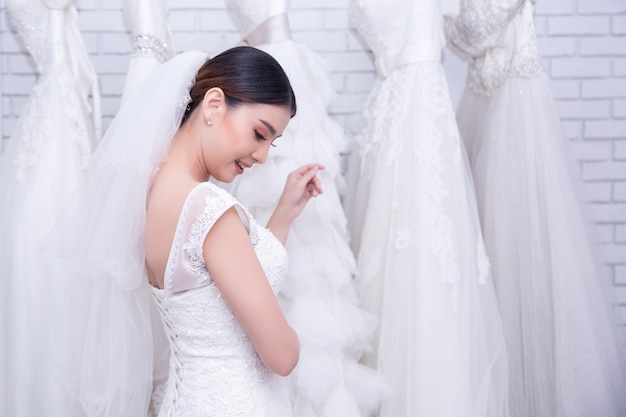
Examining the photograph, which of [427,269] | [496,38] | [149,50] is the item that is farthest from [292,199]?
[496,38]

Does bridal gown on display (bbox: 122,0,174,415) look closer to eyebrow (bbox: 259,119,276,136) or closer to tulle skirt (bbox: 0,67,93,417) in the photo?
tulle skirt (bbox: 0,67,93,417)

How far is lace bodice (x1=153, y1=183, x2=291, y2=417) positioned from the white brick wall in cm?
102

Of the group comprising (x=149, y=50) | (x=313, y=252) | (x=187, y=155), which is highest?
(x=149, y=50)

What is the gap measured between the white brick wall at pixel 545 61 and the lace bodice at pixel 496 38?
29cm

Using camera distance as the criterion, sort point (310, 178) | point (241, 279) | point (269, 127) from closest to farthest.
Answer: point (241, 279)
point (269, 127)
point (310, 178)

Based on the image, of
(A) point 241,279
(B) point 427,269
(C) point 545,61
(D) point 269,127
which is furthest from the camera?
(C) point 545,61

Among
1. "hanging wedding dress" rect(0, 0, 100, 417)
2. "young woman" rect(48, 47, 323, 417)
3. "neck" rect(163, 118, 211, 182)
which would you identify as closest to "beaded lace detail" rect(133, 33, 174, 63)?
"hanging wedding dress" rect(0, 0, 100, 417)

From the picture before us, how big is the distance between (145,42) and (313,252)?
27.2 inches

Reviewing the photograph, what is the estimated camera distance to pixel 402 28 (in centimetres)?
160

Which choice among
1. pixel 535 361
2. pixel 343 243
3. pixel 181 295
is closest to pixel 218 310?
pixel 181 295

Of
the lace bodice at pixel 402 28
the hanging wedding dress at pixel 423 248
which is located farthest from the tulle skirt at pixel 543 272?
the lace bodice at pixel 402 28

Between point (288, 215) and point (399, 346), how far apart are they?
0.45m

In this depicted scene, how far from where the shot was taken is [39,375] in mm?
1490

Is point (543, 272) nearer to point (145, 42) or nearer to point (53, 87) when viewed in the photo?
point (145, 42)
